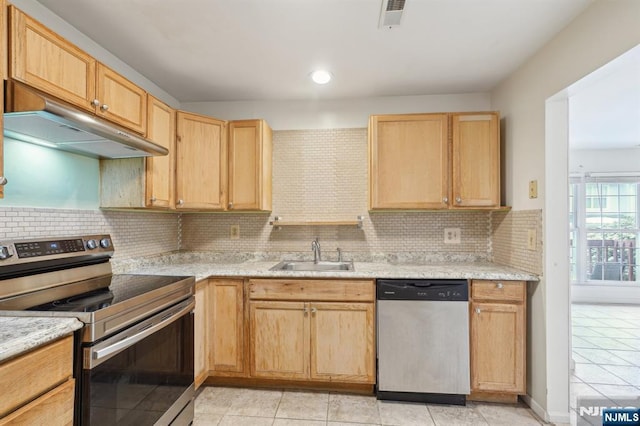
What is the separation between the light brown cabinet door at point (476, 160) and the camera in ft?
7.75

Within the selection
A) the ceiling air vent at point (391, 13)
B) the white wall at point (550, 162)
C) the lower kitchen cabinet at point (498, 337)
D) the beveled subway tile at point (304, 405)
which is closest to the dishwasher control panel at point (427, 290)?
the lower kitchen cabinet at point (498, 337)

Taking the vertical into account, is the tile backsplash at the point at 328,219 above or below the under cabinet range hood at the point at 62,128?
below

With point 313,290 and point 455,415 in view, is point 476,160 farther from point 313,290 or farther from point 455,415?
point 455,415

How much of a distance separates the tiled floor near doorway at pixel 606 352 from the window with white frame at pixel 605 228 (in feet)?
1.84

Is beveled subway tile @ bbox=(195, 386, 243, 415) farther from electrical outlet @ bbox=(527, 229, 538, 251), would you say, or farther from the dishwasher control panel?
electrical outlet @ bbox=(527, 229, 538, 251)

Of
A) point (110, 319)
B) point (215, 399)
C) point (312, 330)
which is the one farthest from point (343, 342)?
point (110, 319)

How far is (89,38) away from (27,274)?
4.69 feet

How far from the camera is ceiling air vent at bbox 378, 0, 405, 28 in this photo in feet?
5.09

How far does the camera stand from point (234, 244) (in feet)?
9.36

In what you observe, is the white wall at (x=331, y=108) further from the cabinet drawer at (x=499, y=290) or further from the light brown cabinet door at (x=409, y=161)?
the cabinet drawer at (x=499, y=290)

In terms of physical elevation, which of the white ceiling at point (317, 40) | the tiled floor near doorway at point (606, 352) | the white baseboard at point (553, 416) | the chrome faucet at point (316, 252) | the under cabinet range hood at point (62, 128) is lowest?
the tiled floor near doorway at point (606, 352)

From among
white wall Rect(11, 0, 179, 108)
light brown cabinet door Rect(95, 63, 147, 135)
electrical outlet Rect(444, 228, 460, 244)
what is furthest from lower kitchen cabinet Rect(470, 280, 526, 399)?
white wall Rect(11, 0, 179, 108)

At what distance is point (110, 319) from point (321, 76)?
2.03 metres

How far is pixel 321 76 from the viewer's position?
2.34m
